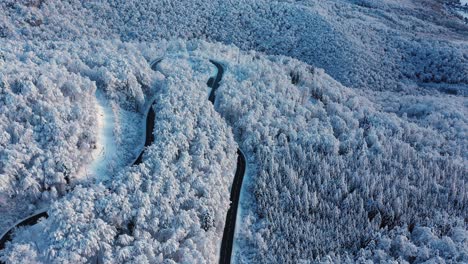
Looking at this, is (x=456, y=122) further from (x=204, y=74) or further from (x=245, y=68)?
(x=204, y=74)

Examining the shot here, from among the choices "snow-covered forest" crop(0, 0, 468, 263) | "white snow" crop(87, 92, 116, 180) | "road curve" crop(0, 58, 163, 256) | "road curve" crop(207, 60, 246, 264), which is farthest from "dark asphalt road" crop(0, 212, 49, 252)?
"road curve" crop(207, 60, 246, 264)

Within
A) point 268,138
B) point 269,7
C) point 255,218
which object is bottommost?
point 255,218

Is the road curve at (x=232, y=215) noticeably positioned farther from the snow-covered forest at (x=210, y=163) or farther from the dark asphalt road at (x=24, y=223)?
the dark asphalt road at (x=24, y=223)

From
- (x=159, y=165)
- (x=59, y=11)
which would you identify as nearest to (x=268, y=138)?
(x=159, y=165)

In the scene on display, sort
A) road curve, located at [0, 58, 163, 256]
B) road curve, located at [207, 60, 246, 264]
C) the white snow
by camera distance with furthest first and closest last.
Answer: the white snow
road curve, located at [207, 60, 246, 264]
road curve, located at [0, 58, 163, 256]

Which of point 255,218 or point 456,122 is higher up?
point 456,122

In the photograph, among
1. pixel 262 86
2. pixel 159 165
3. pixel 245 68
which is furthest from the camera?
pixel 245 68

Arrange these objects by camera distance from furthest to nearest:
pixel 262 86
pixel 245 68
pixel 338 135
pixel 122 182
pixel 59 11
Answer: pixel 59 11
pixel 245 68
pixel 262 86
pixel 338 135
pixel 122 182

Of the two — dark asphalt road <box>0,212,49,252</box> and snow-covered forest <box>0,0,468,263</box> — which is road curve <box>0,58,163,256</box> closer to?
dark asphalt road <box>0,212,49,252</box>
